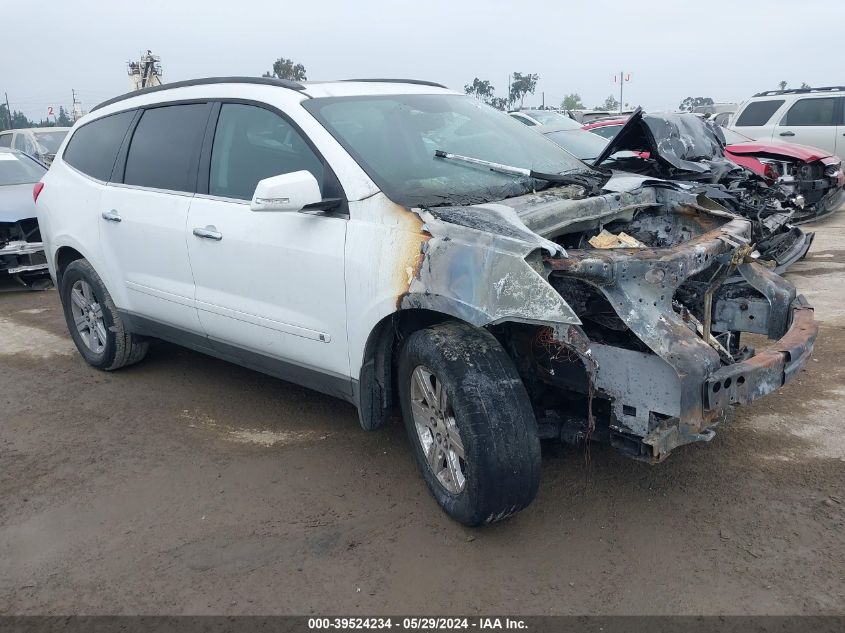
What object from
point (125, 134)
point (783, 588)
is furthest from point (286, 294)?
point (783, 588)

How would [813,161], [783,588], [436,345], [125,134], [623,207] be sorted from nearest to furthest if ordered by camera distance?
[783,588] < [436,345] < [623,207] < [125,134] < [813,161]

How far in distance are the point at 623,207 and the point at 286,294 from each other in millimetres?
1726

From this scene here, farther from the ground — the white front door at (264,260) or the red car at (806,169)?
the white front door at (264,260)

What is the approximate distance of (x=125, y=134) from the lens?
504 centimetres

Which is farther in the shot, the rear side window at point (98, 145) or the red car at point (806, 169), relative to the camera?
the red car at point (806, 169)

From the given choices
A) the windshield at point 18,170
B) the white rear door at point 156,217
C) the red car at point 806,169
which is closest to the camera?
the white rear door at point 156,217

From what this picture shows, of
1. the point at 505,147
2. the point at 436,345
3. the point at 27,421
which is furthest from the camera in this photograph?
the point at 27,421

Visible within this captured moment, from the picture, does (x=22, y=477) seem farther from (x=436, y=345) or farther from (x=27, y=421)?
(x=436, y=345)

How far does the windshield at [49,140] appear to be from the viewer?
14953 millimetres

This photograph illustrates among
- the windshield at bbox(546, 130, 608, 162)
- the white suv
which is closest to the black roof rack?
the white suv

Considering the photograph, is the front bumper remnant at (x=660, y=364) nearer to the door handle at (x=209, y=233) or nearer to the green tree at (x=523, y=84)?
the door handle at (x=209, y=233)

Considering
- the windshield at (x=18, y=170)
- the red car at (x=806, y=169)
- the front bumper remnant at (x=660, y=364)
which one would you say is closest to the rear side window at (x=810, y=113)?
the red car at (x=806, y=169)

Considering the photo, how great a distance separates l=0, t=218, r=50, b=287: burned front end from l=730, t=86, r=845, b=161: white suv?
36.9 ft

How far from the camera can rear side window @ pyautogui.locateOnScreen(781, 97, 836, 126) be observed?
42.8ft
